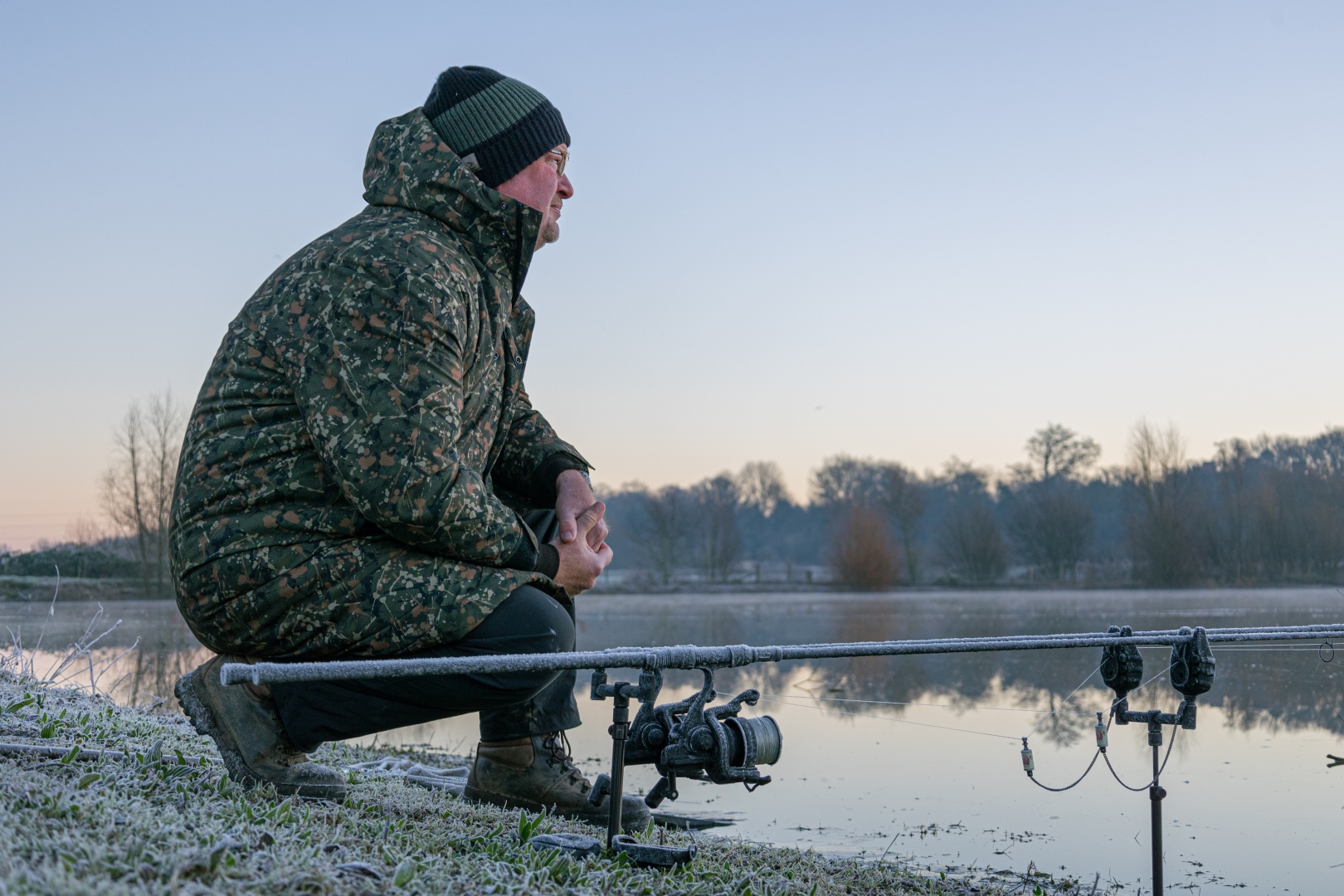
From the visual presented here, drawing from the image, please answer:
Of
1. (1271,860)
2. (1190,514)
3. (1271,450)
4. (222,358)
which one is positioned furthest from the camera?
(1271,450)

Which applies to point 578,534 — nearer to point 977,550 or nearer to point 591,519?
point 591,519

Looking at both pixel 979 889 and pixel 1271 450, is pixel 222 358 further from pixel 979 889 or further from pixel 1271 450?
pixel 1271 450

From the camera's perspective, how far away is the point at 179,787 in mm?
2381

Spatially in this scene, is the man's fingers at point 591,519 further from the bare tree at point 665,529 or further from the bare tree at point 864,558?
the bare tree at point 665,529

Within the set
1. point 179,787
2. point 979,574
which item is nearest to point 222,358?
point 179,787

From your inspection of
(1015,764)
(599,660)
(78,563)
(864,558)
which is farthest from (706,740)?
(864,558)

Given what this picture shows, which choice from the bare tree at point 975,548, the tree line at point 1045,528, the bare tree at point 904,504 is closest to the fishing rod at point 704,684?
the tree line at point 1045,528

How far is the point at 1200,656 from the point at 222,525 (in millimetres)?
2312

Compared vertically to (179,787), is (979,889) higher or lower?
lower

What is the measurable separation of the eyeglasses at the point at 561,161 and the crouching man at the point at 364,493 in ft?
0.87

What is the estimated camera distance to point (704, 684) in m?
2.55

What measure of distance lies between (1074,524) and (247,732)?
1559 inches

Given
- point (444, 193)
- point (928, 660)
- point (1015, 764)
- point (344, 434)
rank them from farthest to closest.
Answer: point (928, 660) → point (1015, 764) → point (444, 193) → point (344, 434)

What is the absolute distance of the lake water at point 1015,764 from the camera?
3.14 metres
